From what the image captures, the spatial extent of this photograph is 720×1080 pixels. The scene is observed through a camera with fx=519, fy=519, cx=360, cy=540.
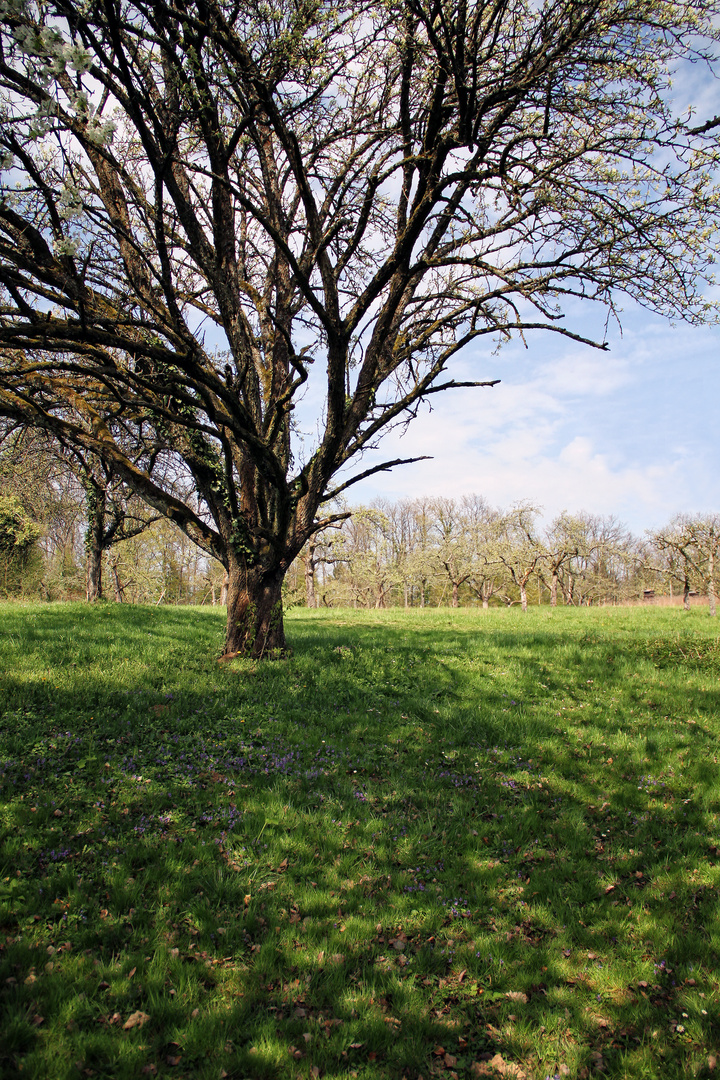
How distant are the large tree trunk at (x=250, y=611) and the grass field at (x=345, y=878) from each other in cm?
102

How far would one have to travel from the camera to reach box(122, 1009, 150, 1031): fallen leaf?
3.11 m

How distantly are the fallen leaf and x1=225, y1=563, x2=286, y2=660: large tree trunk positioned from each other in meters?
6.80

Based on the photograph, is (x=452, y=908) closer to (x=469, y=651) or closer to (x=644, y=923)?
(x=644, y=923)

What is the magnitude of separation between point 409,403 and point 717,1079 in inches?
341

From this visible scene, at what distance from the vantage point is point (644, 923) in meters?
4.29

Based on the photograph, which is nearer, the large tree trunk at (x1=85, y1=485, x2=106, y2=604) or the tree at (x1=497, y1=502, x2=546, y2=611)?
the large tree trunk at (x1=85, y1=485, x2=106, y2=604)

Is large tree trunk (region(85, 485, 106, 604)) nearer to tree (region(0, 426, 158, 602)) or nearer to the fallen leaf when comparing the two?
tree (region(0, 426, 158, 602))

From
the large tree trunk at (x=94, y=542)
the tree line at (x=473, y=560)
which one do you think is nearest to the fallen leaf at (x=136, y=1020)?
the large tree trunk at (x=94, y=542)

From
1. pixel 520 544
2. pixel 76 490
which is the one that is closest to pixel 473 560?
pixel 520 544

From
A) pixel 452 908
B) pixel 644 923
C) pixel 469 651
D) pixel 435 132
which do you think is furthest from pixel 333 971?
pixel 435 132

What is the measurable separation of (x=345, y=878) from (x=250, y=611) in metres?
5.89

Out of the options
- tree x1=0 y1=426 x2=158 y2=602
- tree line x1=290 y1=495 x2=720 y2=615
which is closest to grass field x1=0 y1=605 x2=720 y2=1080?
tree x1=0 y1=426 x2=158 y2=602

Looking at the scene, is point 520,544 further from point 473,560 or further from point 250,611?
point 250,611

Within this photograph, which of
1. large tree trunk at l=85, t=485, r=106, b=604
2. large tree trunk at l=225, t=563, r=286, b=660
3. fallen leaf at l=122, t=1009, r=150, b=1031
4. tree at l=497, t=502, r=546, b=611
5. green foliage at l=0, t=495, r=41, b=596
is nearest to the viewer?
fallen leaf at l=122, t=1009, r=150, b=1031
